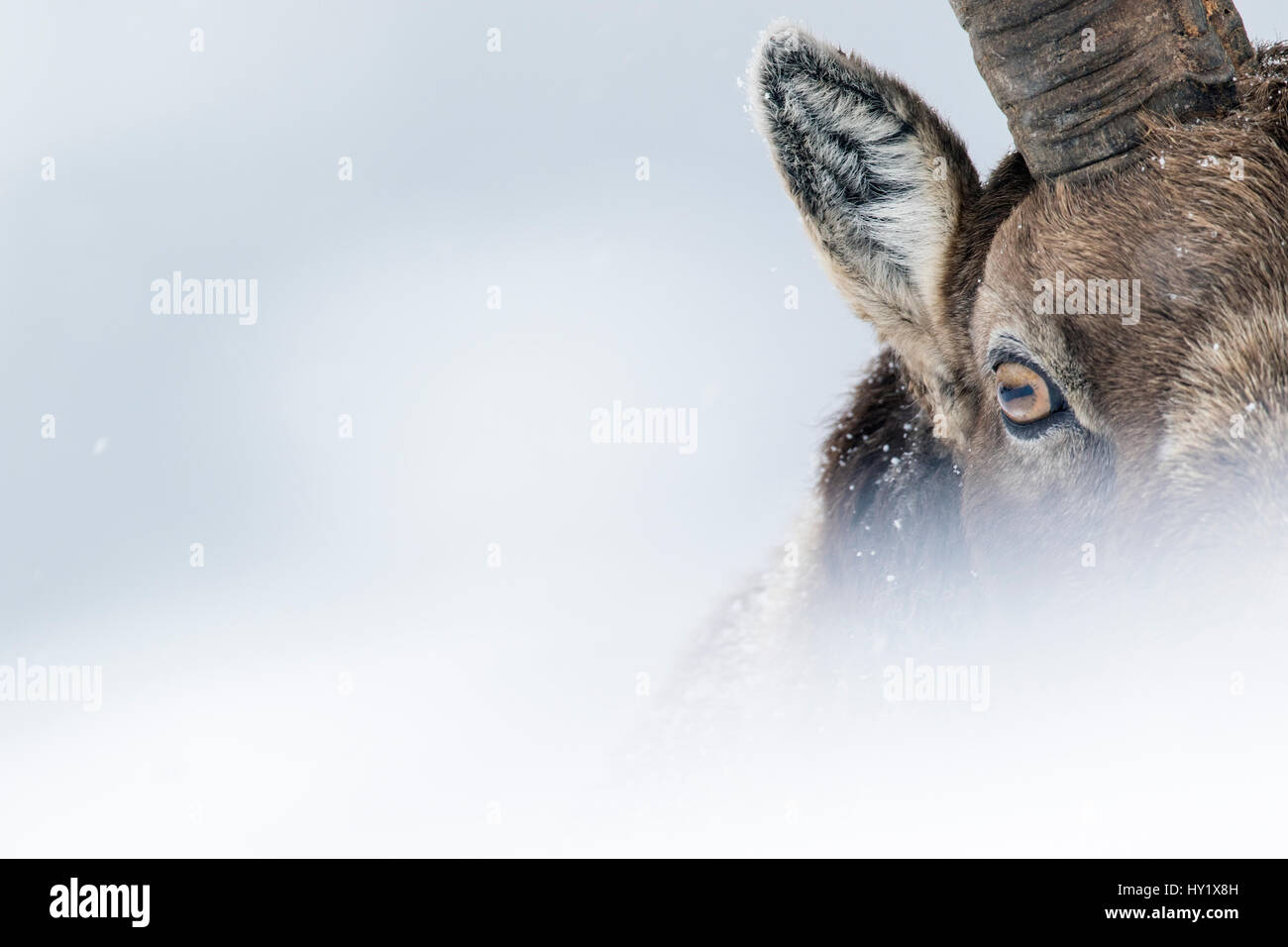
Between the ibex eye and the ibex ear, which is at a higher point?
the ibex ear

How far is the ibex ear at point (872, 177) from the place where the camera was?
13.9 feet

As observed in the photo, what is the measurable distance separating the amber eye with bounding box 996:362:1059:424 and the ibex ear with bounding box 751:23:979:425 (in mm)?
416

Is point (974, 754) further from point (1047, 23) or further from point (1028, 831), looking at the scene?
point (1047, 23)

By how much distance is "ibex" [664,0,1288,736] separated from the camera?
3264 millimetres

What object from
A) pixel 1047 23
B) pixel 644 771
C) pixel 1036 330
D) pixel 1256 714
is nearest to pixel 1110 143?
pixel 1047 23

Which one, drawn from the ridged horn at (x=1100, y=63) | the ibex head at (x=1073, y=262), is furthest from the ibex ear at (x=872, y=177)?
the ridged horn at (x=1100, y=63)

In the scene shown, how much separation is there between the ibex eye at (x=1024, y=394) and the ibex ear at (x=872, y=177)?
1.37 ft

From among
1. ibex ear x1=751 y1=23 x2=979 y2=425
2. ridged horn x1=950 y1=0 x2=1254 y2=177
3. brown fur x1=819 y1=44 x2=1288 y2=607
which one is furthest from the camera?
ibex ear x1=751 y1=23 x2=979 y2=425

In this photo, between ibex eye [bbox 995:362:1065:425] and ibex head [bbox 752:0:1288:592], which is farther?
ibex eye [bbox 995:362:1065:425]

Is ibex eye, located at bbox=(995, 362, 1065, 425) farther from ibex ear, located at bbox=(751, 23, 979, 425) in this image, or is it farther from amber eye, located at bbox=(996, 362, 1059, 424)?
ibex ear, located at bbox=(751, 23, 979, 425)

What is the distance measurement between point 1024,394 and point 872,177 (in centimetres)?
111

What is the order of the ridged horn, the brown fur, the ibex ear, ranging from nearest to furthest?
the brown fur → the ridged horn → the ibex ear

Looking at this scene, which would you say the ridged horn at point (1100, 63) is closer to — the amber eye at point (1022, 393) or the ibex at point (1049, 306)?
the ibex at point (1049, 306)

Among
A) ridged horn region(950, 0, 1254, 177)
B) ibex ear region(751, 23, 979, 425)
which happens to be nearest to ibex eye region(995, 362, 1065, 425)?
ibex ear region(751, 23, 979, 425)
